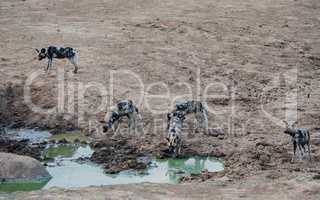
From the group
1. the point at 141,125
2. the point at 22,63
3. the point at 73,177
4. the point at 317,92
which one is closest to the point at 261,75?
the point at 317,92

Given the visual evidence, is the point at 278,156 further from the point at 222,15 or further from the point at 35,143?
the point at 222,15

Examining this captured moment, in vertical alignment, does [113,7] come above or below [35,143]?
above

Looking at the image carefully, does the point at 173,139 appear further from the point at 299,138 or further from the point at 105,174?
the point at 299,138

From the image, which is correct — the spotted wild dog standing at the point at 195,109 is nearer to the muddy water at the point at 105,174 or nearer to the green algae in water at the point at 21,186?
the muddy water at the point at 105,174

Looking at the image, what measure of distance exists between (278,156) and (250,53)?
8118 mm

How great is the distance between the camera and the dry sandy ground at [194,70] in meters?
17.1

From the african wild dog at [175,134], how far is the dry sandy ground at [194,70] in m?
0.47

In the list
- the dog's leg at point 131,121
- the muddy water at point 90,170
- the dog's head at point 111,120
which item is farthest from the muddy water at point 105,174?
the dog's leg at point 131,121

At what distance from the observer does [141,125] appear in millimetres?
19125

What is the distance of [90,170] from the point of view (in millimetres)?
16969

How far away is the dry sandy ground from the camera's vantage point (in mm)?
17078

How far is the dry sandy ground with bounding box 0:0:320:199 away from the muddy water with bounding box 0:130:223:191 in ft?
1.98

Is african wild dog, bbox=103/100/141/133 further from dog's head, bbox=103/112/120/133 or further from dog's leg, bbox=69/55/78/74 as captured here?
dog's leg, bbox=69/55/78/74

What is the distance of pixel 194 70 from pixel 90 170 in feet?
22.8
